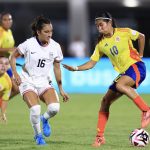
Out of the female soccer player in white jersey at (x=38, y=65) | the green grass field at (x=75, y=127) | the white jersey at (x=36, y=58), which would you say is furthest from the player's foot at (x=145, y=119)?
the white jersey at (x=36, y=58)

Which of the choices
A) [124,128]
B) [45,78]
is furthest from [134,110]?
[45,78]

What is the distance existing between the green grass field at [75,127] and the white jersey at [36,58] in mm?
1111

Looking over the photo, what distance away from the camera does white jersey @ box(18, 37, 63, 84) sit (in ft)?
37.5

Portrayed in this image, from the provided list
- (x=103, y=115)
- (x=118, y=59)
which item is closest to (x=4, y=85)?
(x=103, y=115)

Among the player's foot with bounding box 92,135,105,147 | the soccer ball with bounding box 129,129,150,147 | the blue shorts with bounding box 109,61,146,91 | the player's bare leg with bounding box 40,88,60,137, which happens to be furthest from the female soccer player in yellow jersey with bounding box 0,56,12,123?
the soccer ball with bounding box 129,129,150,147

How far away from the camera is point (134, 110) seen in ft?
60.8

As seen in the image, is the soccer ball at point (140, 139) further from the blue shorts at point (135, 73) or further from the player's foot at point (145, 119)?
the blue shorts at point (135, 73)

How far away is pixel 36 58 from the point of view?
1143cm

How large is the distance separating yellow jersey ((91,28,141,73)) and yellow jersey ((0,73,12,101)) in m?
4.52

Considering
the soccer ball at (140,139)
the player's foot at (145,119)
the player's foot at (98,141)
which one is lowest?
the player's foot at (98,141)

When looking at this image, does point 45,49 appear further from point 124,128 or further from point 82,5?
point 82,5

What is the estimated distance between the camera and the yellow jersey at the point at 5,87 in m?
15.5

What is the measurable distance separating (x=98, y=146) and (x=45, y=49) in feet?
5.87

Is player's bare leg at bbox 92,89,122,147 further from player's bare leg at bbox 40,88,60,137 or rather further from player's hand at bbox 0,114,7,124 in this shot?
player's hand at bbox 0,114,7,124
